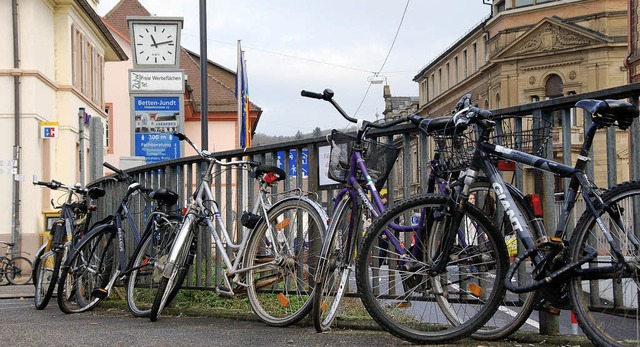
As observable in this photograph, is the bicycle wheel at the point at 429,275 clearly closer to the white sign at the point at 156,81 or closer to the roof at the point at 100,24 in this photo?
the white sign at the point at 156,81

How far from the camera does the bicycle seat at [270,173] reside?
6.39m

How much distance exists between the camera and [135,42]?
14.6 m

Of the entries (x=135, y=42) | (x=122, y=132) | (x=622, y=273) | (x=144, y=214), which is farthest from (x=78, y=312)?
(x=122, y=132)

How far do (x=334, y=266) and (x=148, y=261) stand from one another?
2659 mm

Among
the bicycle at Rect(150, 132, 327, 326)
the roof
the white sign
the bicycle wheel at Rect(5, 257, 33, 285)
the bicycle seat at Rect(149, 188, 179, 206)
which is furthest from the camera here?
the roof

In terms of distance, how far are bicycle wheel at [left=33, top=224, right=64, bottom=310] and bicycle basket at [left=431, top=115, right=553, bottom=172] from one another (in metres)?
5.01

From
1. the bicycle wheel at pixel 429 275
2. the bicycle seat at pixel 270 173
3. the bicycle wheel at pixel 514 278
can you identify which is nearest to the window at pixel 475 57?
the bicycle seat at pixel 270 173

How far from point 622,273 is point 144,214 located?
5.59 metres

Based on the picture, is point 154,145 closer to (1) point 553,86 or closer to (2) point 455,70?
(1) point 553,86

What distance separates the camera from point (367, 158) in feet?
18.1

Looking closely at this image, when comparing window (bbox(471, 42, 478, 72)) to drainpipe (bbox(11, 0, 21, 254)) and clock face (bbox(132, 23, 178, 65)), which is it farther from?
clock face (bbox(132, 23, 178, 65))

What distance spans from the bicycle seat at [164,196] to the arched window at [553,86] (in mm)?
52726

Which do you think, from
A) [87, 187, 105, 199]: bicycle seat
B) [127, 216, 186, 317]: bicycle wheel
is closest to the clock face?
[87, 187, 105, 199]: bicycle seat

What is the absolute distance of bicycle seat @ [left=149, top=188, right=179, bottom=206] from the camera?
305 inches
